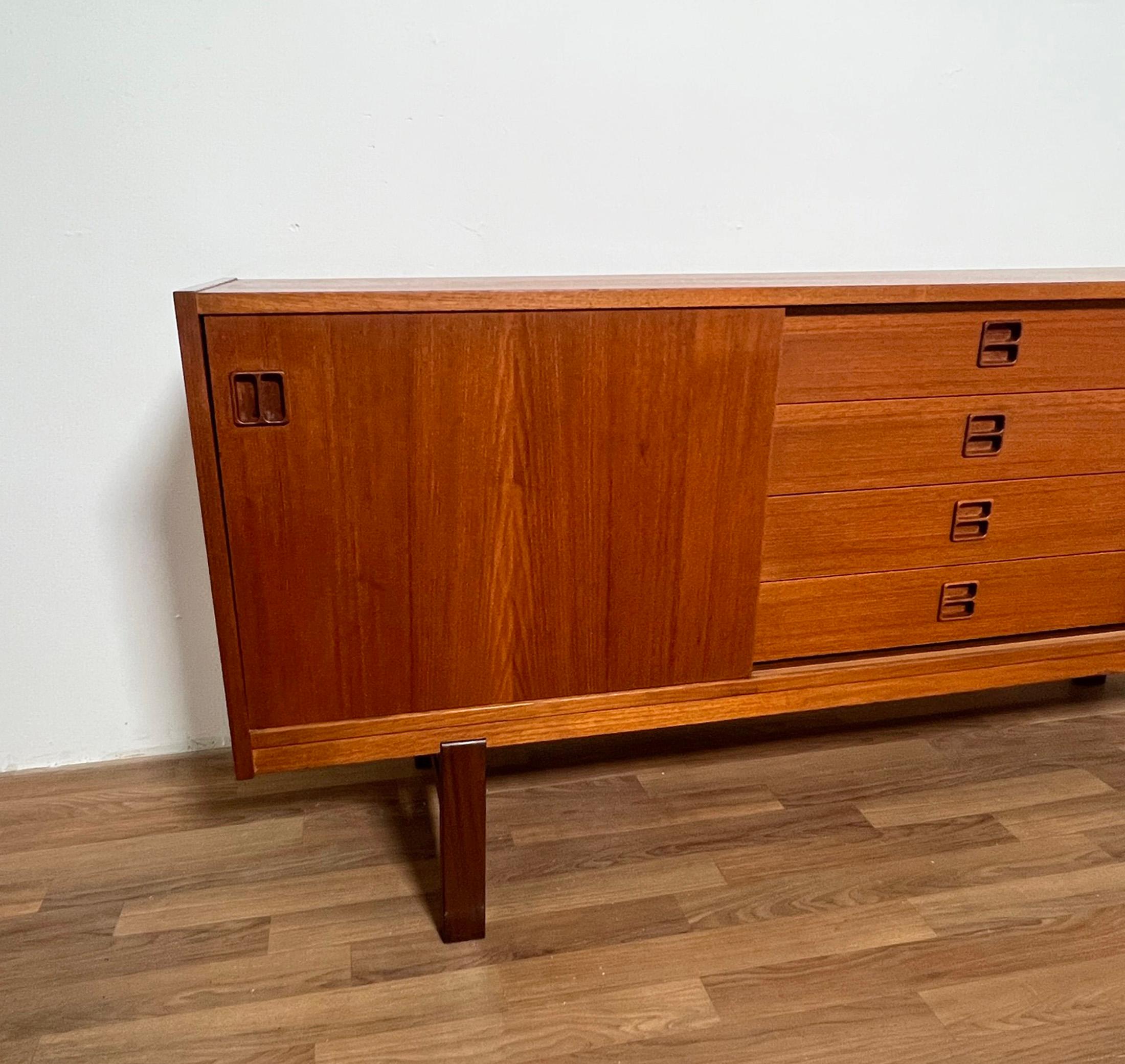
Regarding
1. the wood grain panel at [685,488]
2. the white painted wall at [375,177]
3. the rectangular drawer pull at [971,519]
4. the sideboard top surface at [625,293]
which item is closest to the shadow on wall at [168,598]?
the white painted wall at [375,177]

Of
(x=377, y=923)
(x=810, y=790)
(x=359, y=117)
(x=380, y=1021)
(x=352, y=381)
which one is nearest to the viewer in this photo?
(x=352, y=381)

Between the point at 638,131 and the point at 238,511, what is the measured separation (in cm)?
88

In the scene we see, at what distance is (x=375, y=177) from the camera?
4.48ft

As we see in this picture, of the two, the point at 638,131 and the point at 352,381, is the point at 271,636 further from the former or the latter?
the point at 638,131

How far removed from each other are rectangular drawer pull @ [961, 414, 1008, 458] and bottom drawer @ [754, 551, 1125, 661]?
0.15 meters

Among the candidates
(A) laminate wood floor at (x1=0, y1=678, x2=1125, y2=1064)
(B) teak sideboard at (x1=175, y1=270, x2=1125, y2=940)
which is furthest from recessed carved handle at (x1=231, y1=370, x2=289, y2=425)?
(A) laminate wood floor at (x1=0, y1=678, x2=1125, y2=1064)

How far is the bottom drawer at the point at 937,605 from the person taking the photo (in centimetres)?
117

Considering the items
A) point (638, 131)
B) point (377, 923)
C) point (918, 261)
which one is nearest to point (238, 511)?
point (377, 923)

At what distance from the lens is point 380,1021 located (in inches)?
41.0

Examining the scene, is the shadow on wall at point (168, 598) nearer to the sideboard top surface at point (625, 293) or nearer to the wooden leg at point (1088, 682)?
the sideboard top surface at point (625, 293)

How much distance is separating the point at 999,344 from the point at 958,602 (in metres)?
0.33

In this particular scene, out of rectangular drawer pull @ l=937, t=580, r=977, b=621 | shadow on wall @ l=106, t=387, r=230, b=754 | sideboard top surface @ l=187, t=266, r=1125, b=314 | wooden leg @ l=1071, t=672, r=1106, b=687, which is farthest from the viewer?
wooden leg @ l=1071, t=672, r=1106, b=687

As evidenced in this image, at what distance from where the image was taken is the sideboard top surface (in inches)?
35.3

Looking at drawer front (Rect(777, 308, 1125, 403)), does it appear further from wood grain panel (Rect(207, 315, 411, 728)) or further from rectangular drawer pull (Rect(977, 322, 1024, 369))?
wood grain panel (Rect(207, 315, 411, 728))
